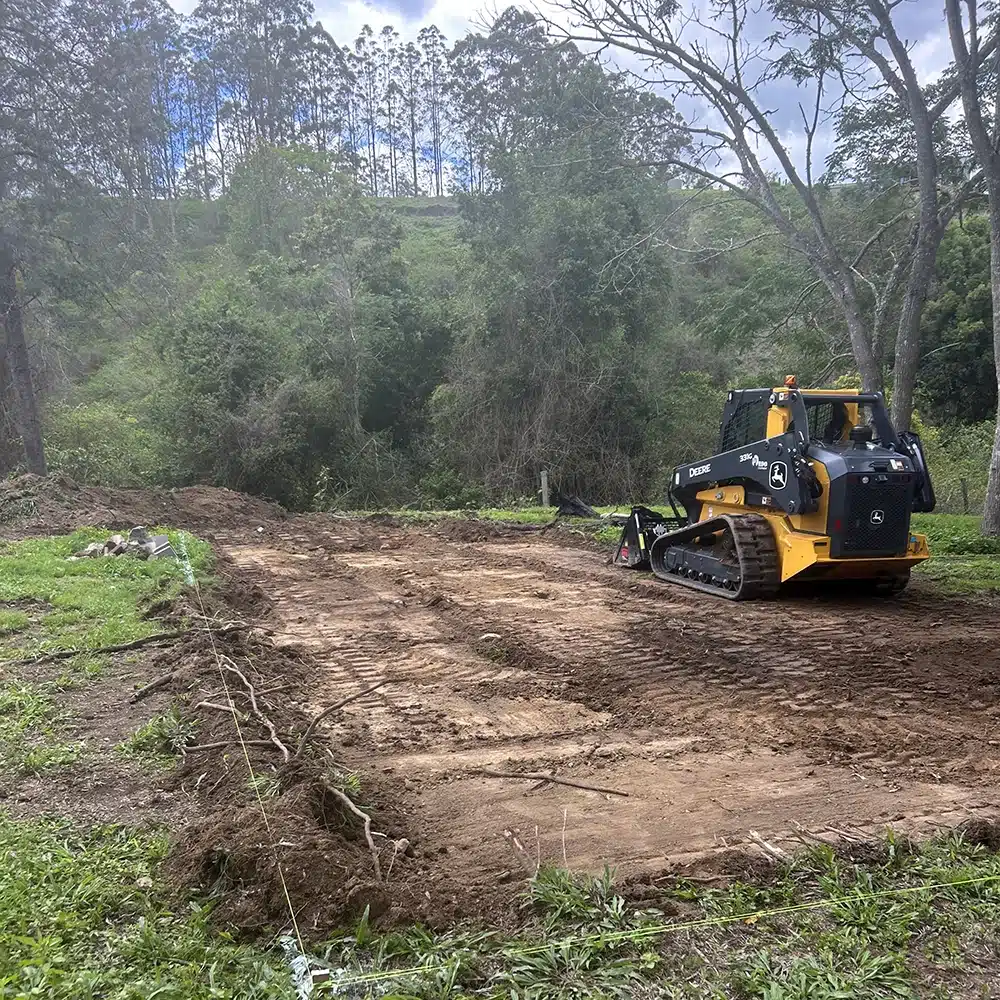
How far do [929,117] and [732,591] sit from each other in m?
9.62

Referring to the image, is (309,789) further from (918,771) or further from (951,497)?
(951,497)

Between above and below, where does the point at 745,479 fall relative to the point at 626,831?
above

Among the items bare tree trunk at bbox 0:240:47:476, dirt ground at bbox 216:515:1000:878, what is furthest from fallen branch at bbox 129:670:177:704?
bare tree trunk at bbox 0:240:47:476

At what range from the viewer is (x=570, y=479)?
2156cm

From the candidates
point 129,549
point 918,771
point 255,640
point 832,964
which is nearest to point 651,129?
point 129,549

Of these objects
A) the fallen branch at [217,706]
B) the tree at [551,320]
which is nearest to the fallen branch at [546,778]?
the fallen branch at [217,706]

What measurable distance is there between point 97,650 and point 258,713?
88.5 inches

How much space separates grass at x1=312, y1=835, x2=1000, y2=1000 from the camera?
95.7 inches

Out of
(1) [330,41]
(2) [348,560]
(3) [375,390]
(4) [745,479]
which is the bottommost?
(2) [348,560]

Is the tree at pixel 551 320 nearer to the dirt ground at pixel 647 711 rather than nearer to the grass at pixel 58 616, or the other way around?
the grass at pixel 58 616

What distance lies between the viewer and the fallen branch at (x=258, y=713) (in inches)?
157

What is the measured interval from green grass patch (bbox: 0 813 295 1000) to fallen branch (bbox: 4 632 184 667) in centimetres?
294

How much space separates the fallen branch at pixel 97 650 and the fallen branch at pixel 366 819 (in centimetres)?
331

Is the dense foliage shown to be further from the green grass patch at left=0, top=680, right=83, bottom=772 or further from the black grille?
the green grass patch at left=0, top=680, right=83, bottom=772
